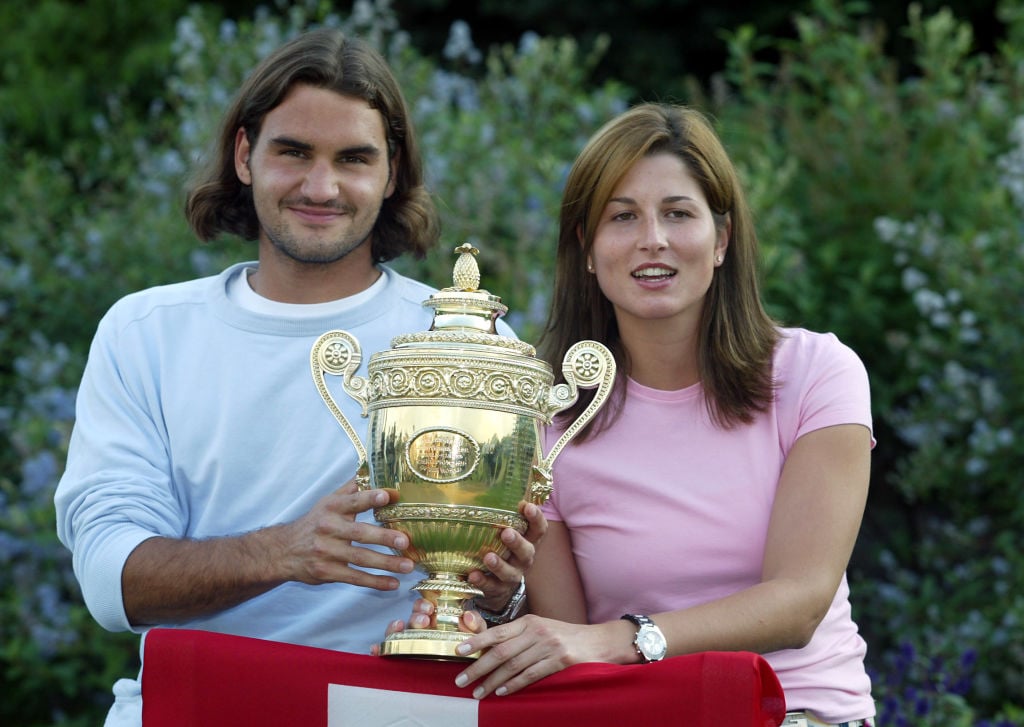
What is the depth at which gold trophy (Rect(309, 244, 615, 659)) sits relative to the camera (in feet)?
8.86

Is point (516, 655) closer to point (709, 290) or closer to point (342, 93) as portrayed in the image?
point (709, 290)

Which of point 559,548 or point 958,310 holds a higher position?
point 958,310

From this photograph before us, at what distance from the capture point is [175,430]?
3.29 meters

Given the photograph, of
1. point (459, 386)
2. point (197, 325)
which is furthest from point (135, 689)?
point (459, 386)

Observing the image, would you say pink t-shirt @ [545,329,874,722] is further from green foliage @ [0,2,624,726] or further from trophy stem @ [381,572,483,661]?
green foliage @ [0,2,624,726]

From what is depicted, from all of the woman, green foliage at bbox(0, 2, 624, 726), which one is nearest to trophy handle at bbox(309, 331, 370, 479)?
the woman

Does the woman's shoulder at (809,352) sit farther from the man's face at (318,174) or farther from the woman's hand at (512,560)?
the man's face at (318,174)

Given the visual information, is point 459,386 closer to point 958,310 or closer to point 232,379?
point 232,379

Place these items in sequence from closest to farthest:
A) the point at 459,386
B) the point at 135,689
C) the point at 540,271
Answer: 1. the point at 459,386
2. the point at 135,689
3. the point at 540,271

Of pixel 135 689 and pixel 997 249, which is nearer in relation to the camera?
pixel 135 689

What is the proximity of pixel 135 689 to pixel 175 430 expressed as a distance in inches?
21.0

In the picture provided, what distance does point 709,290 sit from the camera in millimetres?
3385

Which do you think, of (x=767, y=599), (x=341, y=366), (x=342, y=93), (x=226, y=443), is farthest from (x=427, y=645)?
(x=342, y=93)

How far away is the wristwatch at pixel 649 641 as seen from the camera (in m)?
2.78
